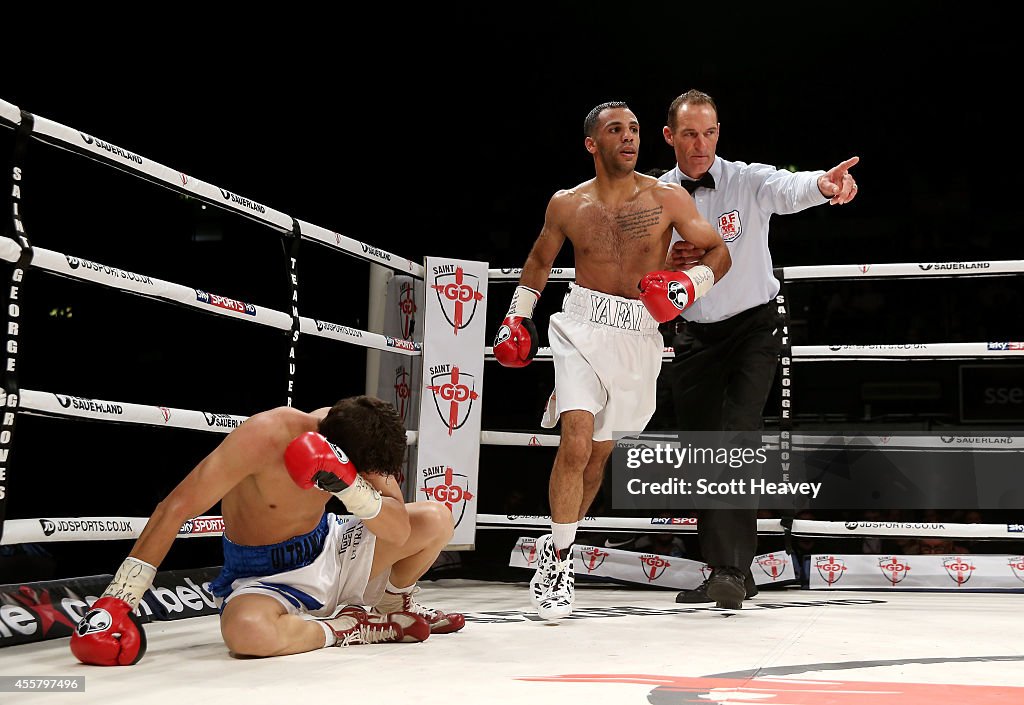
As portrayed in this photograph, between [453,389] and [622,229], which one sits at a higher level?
[622,229]

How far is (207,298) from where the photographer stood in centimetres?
217

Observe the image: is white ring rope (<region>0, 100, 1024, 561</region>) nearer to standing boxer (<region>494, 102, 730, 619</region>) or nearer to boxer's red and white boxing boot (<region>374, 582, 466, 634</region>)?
boxer's red and white boxing boot (<region>374, 582, 466, 634</region>)

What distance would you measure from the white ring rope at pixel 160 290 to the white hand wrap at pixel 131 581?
550 mm

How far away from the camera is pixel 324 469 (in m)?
1.57

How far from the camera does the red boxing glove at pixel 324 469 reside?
1.56 metres

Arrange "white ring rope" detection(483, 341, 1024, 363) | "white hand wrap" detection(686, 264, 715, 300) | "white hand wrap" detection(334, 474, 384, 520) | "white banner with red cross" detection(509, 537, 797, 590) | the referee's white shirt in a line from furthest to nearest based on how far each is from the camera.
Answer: "white banner with red cross" detection(509, 537, 797, 590) < "white ring rope" detection(483, 341, 1024, 363) < the referee's white shirt < "white hand wrap" detection(686, 264, 715, 300) < "white hand wrap" detection(334, 474, 384, 520)

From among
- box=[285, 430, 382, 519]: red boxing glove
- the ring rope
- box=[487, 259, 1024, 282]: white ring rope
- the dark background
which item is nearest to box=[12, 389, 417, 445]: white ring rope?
the ring rope

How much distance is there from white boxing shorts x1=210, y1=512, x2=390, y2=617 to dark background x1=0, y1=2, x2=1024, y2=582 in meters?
2.78

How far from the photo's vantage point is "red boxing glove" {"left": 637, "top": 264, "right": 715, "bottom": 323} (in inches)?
90.3

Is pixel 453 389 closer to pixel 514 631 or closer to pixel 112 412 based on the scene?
pixel 514 631

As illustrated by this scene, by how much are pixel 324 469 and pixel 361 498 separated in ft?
0.36

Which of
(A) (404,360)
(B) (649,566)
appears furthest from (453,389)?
(B) (649,566)

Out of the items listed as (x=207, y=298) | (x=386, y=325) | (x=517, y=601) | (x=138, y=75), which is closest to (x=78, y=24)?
(x=138, y=75)

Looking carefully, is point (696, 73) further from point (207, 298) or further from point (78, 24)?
point (207, 298)
